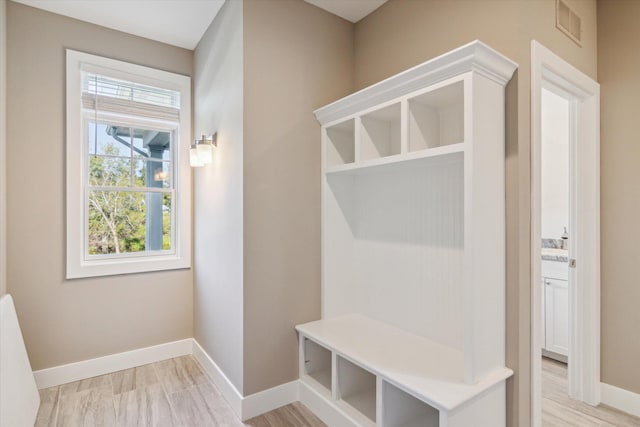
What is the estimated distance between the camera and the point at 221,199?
248 centimetres

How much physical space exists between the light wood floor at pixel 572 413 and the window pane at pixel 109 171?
360 centimetres

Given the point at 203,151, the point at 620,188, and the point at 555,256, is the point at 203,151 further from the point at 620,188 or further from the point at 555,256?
the point at 555,256

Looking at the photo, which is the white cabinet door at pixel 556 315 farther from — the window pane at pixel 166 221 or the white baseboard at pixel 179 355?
the window pane at pixel 166 221

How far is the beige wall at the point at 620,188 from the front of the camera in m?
2.14

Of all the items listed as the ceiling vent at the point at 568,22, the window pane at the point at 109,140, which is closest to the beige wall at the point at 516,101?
the ceiling vent at the point at 568,22

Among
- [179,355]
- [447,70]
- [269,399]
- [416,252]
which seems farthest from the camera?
[179,355]

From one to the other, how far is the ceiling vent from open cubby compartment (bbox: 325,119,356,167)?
1310 millimetres

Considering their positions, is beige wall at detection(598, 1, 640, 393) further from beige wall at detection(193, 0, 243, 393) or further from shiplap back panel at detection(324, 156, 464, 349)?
beige wall at detection(193, 0, 243, 393)

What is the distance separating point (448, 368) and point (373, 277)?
2.70 feet

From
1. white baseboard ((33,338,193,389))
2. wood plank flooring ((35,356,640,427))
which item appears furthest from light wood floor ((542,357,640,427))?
white baseboard ((33,338,193,389))

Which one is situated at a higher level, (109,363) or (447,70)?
(447,70)

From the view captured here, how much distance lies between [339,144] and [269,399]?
1.84 metres

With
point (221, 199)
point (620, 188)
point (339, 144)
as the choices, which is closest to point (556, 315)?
point (620, 188)

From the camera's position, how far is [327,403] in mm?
2072
